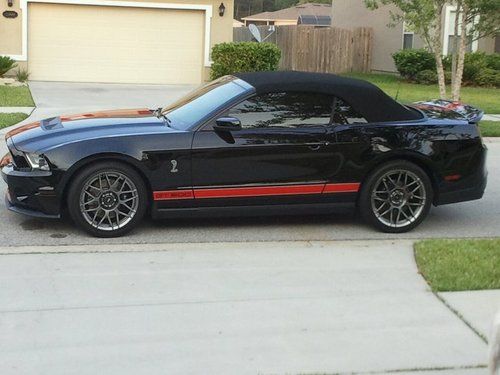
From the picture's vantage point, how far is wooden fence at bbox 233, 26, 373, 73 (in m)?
28.7

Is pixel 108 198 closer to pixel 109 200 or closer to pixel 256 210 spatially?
pixel 109 200

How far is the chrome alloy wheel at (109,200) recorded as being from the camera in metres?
6.36

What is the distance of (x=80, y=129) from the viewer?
6570 mm

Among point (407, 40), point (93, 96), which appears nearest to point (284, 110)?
point (93, 96)

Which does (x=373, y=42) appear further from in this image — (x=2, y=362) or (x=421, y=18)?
(x=2, y=362)

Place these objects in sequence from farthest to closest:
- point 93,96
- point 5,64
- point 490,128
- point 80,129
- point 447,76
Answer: point 447,76 → point 5,64 → point 93,96 → point 490,128 → point 80,129

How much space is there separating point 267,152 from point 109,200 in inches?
58.6

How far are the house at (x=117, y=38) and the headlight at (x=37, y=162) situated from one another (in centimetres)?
1815

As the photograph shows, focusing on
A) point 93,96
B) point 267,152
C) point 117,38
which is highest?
point 117,38

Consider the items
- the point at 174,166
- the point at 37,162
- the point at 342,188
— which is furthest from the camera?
the point at 342,188

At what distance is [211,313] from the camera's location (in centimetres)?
475

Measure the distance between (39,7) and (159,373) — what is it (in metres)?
21.6

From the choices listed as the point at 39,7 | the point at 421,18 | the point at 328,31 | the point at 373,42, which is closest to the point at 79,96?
the point at 39,7

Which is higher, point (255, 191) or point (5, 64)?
point (5, 64)
